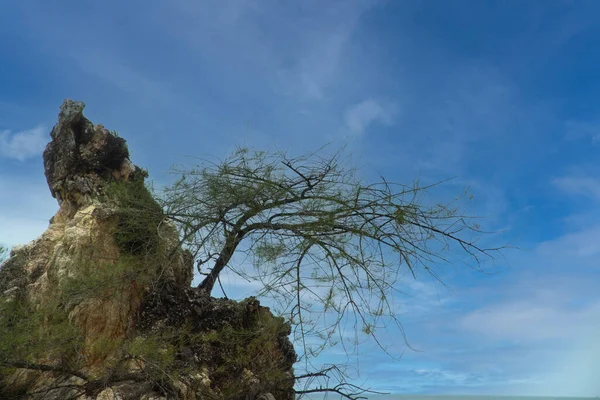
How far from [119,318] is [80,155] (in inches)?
108

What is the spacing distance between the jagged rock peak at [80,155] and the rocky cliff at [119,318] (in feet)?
0.09

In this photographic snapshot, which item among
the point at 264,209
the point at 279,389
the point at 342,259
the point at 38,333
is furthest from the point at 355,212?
the point at 38,333

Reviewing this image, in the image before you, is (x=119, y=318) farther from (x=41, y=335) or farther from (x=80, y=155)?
(x=80, y=155)

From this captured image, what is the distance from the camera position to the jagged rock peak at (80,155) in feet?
25.8

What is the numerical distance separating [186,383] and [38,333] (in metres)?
1.93

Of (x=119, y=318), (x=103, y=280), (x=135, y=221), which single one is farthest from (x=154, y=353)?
(x=135, y=221)

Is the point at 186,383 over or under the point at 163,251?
under

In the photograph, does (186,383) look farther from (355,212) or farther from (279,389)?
(355,212)

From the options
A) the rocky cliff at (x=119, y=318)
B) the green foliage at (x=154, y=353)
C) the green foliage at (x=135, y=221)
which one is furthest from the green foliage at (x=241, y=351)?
the green foliage at (x=135, y=221)

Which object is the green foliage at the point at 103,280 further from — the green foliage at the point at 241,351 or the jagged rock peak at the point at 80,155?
the jagged rock peak at the point at 80,155

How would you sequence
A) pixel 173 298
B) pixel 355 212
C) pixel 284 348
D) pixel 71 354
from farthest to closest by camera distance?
pixel 284 348 → pixel 173 298 → pixel 71 354 → pixel 355 212

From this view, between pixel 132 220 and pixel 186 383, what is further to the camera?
pixel 132 220

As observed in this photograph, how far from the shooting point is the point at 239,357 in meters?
6.58

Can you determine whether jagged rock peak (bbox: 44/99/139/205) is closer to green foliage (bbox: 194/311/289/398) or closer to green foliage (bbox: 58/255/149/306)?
green foliage (bbox: 58/255/149/306)
